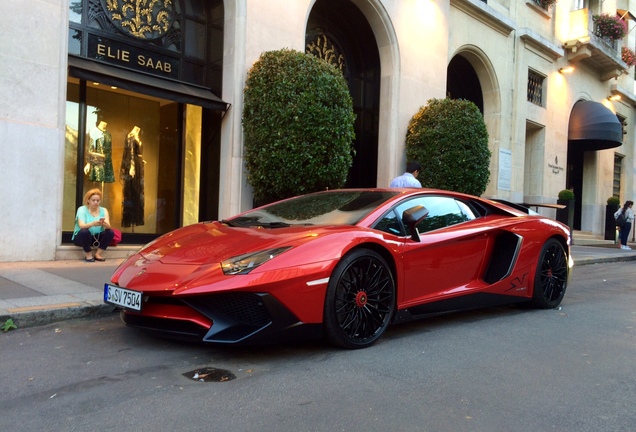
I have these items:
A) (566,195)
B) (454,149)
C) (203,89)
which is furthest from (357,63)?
(566,195)

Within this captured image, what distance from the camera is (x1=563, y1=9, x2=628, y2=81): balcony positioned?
62.8 ft

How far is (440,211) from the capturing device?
487 cm

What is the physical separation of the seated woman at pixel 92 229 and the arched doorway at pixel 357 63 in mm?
6681

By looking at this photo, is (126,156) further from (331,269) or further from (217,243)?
(331,269)

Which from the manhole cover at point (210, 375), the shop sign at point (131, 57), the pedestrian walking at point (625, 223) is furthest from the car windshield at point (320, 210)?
the pedestrian walking at point (625, 223)

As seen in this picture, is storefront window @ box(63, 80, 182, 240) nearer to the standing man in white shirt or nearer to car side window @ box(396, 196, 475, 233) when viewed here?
the standing man in white shirt

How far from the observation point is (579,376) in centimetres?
349

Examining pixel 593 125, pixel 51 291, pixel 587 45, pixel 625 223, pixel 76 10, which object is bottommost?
pixel 51 291

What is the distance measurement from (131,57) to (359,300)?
23.1 feet

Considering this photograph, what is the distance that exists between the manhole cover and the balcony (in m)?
20.0

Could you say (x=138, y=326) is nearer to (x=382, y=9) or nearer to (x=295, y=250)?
(x=295, y=250)

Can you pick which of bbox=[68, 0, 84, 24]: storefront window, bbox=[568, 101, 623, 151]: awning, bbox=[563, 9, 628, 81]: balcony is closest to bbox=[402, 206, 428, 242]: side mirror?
bbox=[68, 0, 84, 24]: storefront window

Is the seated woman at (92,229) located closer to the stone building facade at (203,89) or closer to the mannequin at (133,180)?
the stone building facade at (203,89)

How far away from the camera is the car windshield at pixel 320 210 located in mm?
4309
